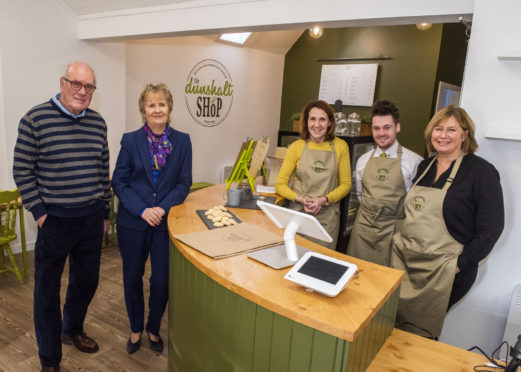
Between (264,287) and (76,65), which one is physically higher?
(76,65)

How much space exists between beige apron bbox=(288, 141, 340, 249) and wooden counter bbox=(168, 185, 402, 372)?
2.81 ft

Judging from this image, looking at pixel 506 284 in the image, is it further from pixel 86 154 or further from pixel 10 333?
pixel 10 333

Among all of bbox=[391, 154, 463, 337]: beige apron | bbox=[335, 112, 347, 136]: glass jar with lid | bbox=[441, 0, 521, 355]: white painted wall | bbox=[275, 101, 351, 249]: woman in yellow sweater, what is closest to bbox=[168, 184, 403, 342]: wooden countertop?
bbox=[391, 154, 463, 337]: beige apron

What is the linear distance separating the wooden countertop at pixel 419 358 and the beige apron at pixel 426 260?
43 cm

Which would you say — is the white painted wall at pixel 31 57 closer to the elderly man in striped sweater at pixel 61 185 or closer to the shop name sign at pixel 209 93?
the shop name sign at pixel 209 93

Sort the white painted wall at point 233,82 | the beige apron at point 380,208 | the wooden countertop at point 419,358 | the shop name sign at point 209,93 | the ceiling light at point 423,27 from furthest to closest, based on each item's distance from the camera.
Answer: the shop name sign at point 209,93 → the ceiling light at point 423,27 → the white painted wall at point 233,82 → the beige apron at point 380,208 → the wooden countertop at point 419,358

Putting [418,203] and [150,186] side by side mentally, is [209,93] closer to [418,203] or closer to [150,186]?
[150,186]

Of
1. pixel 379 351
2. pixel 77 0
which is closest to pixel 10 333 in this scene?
pixel 379 351

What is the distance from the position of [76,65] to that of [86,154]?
1.46ft

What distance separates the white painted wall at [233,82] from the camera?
4.69 metres

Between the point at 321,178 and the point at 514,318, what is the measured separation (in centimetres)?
130

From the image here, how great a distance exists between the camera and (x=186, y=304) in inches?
71.4

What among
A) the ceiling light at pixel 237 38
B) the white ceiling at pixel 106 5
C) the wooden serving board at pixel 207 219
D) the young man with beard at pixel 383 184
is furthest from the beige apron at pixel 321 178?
the ceiling light at pixel 237 38

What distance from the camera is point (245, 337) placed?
1.39 m
